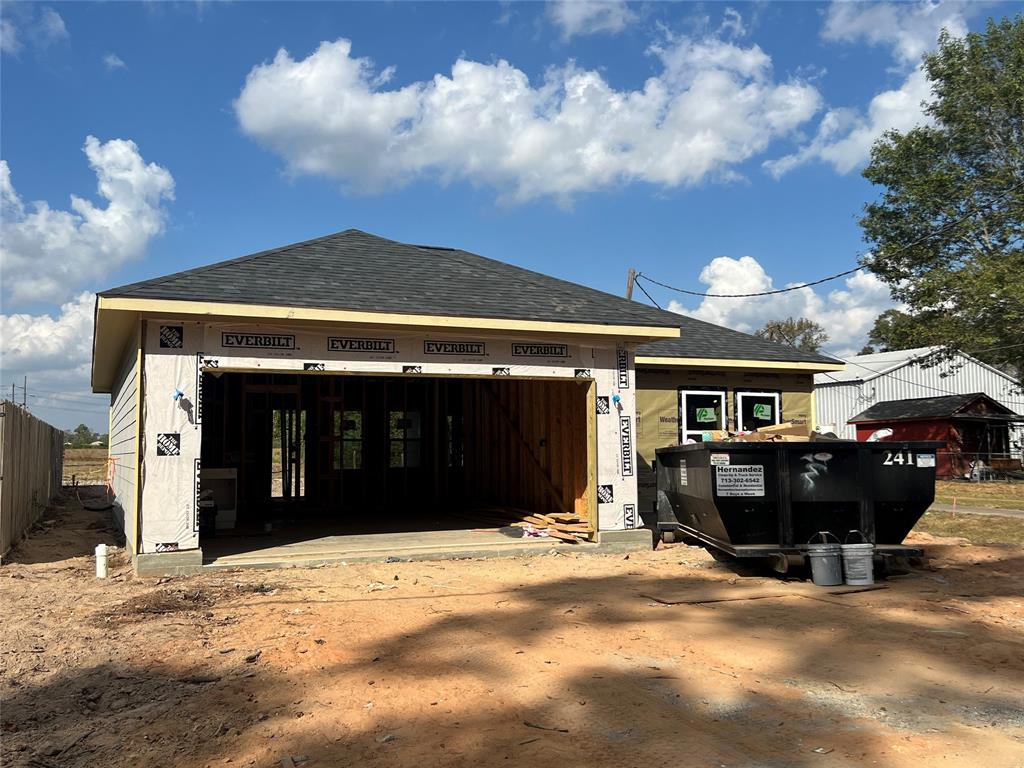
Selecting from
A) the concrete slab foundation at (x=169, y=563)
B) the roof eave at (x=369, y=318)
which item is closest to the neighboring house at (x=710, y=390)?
the roof eave at (x=369, y=318)

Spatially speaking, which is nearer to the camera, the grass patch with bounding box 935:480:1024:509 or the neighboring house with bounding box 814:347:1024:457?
the grass patch with bounding box 935:480:1024:509

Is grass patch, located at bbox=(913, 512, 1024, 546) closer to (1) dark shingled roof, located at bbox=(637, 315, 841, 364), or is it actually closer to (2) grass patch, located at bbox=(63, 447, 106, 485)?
(1) dark shingled roof, located at bbox=(637, 315, 841, 364)

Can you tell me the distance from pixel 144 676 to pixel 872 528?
791cm

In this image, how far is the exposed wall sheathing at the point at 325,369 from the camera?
9086 millimetres

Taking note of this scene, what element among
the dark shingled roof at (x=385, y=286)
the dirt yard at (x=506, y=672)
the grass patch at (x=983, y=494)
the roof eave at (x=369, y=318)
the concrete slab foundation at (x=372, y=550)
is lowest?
the grass patch at (x=983, y=494)

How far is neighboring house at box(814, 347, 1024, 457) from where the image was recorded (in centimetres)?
4212

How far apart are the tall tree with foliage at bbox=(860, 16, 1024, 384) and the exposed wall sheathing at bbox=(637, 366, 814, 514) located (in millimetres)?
18794

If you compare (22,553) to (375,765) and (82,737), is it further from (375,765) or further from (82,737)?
(375,765)

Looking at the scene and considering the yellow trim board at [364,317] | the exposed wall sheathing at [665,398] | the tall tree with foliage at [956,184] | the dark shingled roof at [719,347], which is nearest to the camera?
the yellow trim board at [364,317]

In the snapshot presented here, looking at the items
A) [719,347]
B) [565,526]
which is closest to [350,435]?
[565,526]

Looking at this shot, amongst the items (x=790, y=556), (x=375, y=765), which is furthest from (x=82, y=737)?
(x=790, y=556)

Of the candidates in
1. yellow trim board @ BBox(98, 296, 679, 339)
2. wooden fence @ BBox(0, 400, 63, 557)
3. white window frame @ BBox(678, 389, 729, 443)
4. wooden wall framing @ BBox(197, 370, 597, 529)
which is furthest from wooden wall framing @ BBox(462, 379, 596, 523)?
wooden fence @ BBox(0, 400, 63, 557)

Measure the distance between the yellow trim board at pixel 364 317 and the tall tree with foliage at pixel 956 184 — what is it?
78.6 feet

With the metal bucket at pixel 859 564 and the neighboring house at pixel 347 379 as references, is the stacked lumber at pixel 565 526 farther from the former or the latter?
the metal bucket at pixel 859 564
